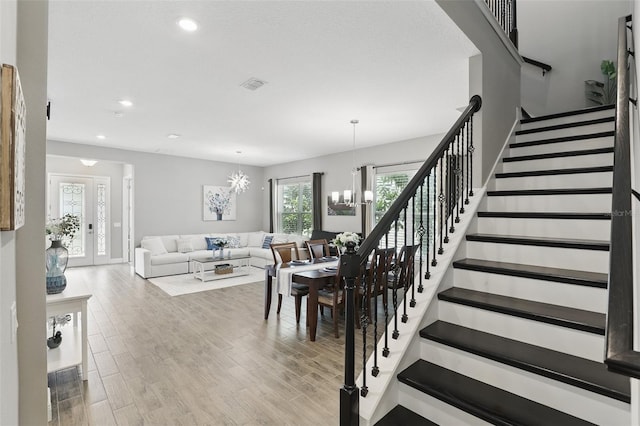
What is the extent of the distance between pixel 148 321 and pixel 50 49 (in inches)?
122

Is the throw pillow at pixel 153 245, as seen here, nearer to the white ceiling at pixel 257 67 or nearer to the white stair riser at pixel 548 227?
the white ceiling at pixel 257 67

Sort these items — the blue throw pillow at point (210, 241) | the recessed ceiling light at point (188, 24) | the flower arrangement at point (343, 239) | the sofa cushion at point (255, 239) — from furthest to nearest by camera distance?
the sofa cushion at point (255, 239), the blue throw pillow at point (210, 241), the flower arrangement at point (343, 239), the recessed ceiling light at point (188, 24)

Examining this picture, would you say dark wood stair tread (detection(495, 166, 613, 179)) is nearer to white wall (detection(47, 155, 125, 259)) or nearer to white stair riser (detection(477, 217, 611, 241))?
white stair riser (detection(477, 217, 611, 241))

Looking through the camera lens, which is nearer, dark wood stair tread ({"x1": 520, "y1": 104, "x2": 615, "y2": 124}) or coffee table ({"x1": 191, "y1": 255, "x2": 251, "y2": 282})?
dark wood stair tread ({"x1": 520, "y1": 104, "x2": 615, "y2": 124})

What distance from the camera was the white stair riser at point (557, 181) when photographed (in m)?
2.59

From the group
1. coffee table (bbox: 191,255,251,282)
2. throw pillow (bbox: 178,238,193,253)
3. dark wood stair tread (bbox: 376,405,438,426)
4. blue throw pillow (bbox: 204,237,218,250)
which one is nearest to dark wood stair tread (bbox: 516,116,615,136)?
dark wood stair tread (bbox: 376,405,438,426)

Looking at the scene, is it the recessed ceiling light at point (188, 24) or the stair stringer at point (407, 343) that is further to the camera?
the recessed ceiling light at point (188, 24)

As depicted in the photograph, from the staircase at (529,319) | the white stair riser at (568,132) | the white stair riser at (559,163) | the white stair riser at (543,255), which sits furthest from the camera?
the white stair riser at (568,132)

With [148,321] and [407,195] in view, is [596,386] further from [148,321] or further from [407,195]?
[148,321]

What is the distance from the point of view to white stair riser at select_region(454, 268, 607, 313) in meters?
1.78

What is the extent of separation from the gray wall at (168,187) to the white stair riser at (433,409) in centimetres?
731

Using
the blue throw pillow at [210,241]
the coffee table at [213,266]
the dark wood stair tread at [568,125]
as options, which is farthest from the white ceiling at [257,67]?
the blue throw pillow at [210,241]

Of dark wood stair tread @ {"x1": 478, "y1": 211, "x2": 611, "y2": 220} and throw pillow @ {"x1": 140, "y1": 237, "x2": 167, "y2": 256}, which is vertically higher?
dark wood stair tread @ {"x1": 478, "y1": 211, "x2": 611, "y2": 220}

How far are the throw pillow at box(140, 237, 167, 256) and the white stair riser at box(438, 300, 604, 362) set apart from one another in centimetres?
663
